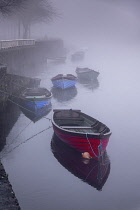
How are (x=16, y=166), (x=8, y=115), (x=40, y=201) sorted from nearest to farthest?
1. (x=40, y=201)
2. (x=16, y=166)
3. (x=8, y=115)

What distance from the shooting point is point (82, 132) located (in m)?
14.6

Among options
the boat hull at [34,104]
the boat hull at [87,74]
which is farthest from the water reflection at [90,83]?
the boat hull at [34,104]

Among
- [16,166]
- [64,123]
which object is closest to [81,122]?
[64,123]

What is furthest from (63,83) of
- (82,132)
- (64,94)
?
(82,132)

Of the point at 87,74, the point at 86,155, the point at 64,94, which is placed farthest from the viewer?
the point at 87,74

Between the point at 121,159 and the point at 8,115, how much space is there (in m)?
9.76

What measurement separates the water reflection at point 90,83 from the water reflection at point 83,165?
74.6 ft

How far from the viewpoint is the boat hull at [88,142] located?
46.7 ft

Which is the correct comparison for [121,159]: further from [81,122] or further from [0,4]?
[0,4]

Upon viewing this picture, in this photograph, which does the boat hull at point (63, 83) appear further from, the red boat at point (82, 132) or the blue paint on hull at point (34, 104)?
the red boat at point (82, 132)

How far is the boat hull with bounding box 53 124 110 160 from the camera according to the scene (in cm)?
1425

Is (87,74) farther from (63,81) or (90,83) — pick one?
(63,81)

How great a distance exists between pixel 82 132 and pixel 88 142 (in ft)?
2.02

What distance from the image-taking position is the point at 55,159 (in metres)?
15.6
